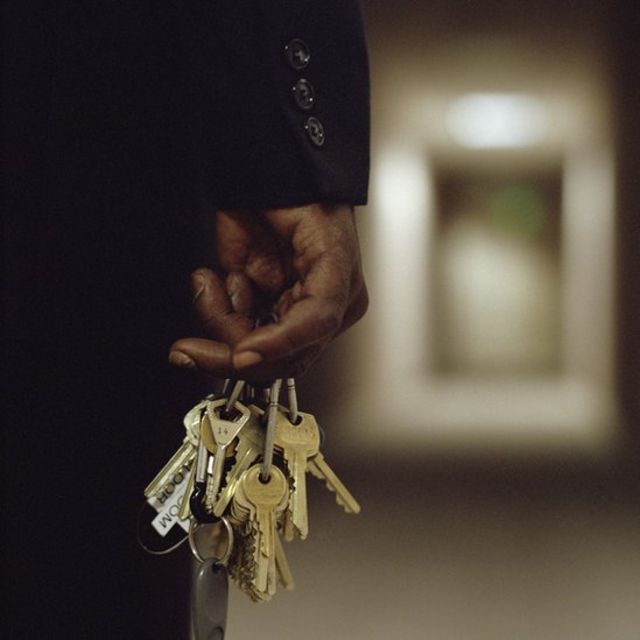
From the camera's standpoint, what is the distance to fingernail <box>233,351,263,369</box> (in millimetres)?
452

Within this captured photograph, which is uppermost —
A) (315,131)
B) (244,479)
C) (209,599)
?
(315,131)

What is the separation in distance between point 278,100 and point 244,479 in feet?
0.81

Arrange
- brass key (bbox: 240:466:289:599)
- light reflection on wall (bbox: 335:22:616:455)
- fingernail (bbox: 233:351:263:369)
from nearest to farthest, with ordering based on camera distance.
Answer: fingernail (bbox: 233:351:263:369)
brass key (bbox: 240:466:289:599)
light reflection on wall (bbox: 335:22:616:455)

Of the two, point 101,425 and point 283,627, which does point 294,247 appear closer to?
point 101,425

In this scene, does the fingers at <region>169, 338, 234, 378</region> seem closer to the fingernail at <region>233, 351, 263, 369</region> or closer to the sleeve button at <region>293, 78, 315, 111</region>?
the fingernail at <region>233, 351, 263, 369</region>

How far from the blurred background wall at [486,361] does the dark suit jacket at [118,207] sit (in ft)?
1.31

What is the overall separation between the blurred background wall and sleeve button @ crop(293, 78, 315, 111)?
2.16 feet

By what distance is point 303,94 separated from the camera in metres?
0.51

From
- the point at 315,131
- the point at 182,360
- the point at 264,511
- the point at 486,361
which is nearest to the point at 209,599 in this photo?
the point at 264,511

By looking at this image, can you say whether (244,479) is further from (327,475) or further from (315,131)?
(315,131)

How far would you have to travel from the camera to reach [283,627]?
115cm

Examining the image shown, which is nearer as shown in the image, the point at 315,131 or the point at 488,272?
the point at 315,131

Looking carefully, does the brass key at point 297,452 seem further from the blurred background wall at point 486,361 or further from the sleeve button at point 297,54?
the blurred background wall at point 486,361

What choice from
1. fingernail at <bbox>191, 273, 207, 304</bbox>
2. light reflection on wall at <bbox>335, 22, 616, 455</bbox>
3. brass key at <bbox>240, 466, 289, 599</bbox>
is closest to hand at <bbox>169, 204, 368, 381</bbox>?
fingernail at <bbox>191, 273, 207, 304</bbox>
